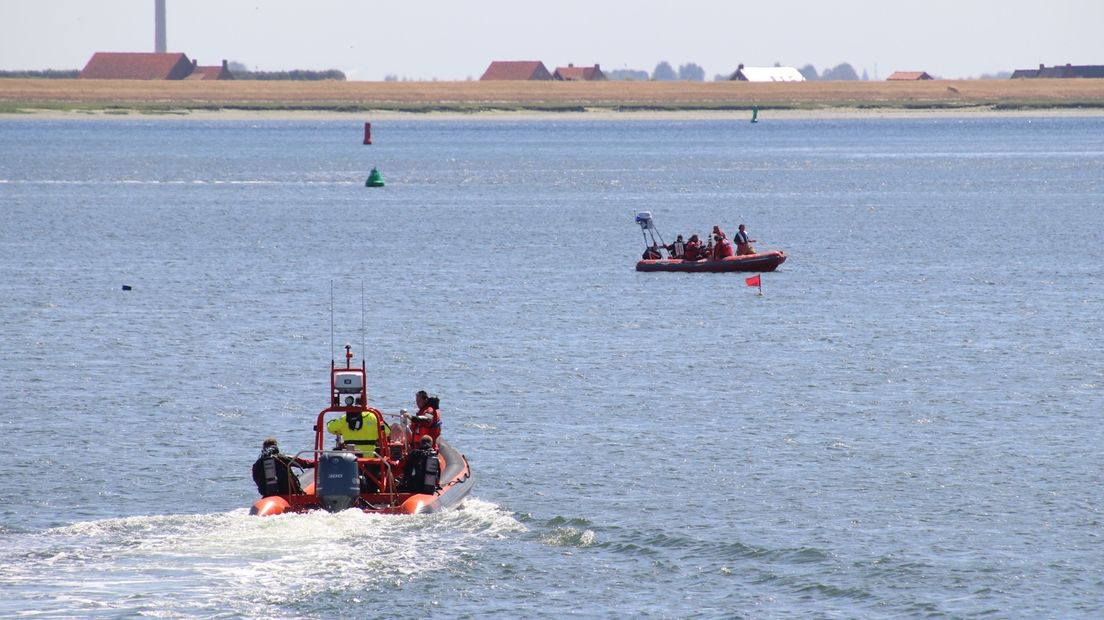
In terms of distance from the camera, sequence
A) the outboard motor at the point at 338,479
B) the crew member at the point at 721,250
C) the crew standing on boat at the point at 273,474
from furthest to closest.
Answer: the crew member at the point at 721,250 → the crew standing on boat at the point at 273,474 → the outboard motor at the point at 338,479

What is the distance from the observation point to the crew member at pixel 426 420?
74.3 ft

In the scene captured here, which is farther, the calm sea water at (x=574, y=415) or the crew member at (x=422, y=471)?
the crew member at (x=422, y=471)

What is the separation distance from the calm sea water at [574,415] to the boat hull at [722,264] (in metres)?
0.78

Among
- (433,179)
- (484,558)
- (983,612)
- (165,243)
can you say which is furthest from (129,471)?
(433,179)

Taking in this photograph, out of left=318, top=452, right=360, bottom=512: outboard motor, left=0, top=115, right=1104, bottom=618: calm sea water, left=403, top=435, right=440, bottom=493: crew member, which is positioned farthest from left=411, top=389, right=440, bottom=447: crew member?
left=318, top=452, right=360, bottom=512: outboard motor

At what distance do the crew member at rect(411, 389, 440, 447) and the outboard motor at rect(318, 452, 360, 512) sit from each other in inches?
85.0

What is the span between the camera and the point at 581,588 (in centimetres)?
1869

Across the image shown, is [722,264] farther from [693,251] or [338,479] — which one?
[338,479]

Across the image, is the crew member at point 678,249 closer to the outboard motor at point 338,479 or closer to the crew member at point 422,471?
the crew member at point 422,471

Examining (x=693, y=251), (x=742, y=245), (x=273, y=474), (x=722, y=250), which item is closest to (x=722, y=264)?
(x=722, y=250)

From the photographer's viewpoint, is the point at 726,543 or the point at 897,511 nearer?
the point at 726,543

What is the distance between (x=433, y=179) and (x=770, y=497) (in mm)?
86814

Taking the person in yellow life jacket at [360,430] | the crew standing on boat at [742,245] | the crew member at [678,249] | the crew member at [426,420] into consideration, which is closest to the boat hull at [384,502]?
the person in yellow life jacket at [360,430]

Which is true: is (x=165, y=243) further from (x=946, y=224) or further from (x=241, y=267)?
(x=946, y=224)
